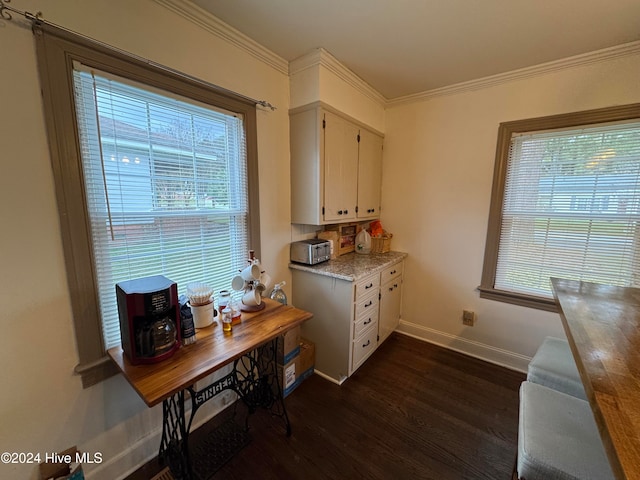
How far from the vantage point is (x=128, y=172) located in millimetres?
1341

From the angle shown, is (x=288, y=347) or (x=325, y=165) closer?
(x=288, y=347)

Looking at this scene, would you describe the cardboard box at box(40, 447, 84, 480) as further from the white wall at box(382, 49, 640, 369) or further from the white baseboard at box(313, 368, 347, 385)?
the white wall at box(382, 49, 640, 369)

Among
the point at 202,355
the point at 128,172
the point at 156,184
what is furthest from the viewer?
the point at 156,184

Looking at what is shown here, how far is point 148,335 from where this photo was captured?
1159 millimetres

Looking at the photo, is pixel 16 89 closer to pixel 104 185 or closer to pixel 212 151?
pixel 104 185

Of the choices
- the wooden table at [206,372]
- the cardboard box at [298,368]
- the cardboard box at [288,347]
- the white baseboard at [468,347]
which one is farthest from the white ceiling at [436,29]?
the white baseboard at [468,347]

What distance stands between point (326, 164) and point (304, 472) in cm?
204

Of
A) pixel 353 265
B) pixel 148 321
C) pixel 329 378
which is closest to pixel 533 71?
pixel 353 265

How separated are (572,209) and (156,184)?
9.69 feet

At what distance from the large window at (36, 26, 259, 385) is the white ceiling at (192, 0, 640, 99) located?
0.53m

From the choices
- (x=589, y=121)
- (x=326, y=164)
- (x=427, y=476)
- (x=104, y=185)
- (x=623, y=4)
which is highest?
(x=623, y=4)

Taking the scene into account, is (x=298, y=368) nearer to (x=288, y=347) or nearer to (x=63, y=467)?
(x=288, y=347)

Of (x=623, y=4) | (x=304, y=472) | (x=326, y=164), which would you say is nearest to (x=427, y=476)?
(x=304, y=472)

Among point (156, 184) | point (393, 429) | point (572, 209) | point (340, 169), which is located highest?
point (340, 169)
